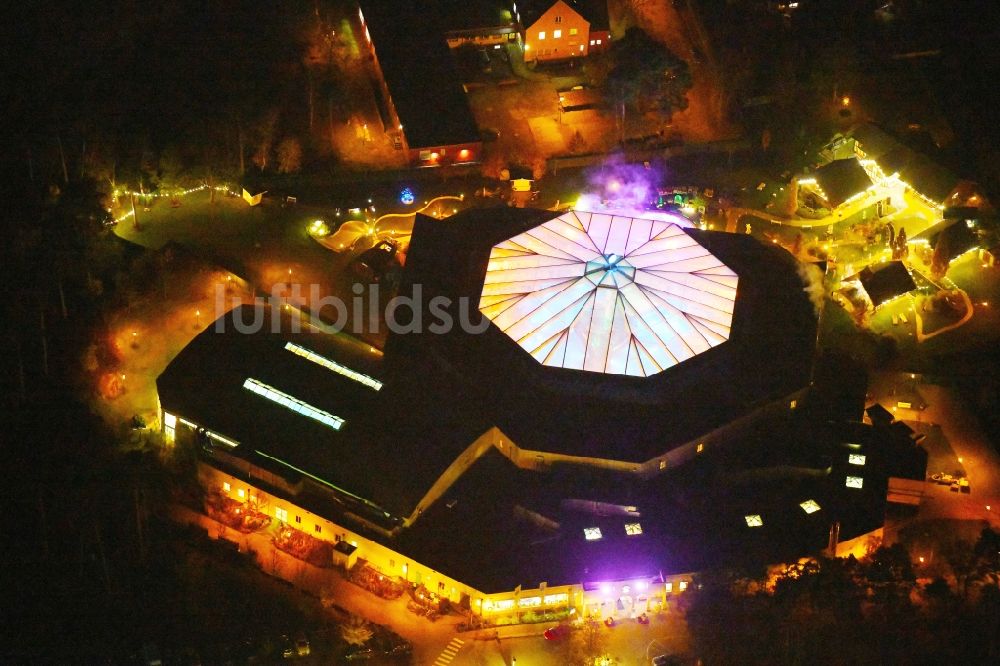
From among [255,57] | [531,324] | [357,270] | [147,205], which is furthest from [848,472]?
[255,57]

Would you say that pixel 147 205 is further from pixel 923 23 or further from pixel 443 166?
pixel 923 23

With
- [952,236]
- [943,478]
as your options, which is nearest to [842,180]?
[952,236]

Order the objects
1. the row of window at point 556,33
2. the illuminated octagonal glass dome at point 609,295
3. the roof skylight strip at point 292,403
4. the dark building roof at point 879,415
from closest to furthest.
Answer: the roof skylight strip at point 292,403 → the illuminated octagonal glass dome at point 609,295 → the dark building roof at point 879,415 → the row of window at point 556,33

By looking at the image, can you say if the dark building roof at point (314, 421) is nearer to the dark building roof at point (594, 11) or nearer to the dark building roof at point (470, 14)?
the dark building roof at point (470, 14)

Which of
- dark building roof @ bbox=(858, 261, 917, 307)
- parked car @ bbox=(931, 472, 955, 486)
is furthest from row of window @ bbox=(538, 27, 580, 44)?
parked car @ bbox=(931, 472, 955, 486)

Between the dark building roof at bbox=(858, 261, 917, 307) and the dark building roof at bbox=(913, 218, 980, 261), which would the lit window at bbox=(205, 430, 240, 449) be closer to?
the dark building roof at bbox=(858, 261, 917, 307)

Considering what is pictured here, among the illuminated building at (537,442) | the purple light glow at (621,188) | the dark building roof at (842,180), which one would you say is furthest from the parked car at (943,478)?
the purple light glow at (621,188)

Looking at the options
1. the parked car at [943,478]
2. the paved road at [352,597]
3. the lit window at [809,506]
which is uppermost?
the parked car at [943,478]
